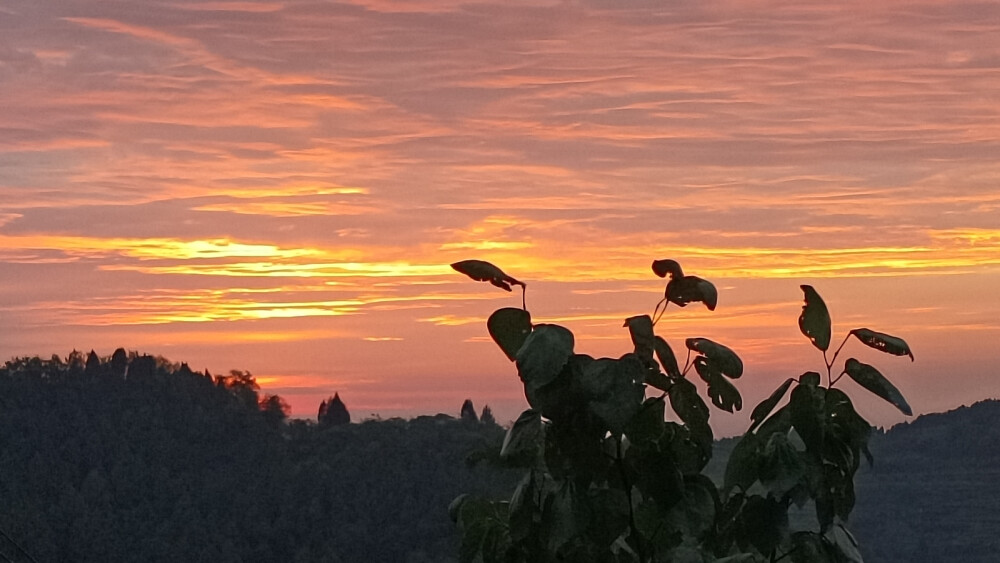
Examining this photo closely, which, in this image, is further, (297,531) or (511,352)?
(297,531)

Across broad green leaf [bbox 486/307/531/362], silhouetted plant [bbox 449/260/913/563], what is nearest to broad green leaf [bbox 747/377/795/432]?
silhouetted plant [bbox 449/260/913/563]

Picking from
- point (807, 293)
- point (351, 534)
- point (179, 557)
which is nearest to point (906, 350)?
point (807, 293)

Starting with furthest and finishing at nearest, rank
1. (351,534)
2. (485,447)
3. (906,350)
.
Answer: (351,534) → (485,447) → (906,350)

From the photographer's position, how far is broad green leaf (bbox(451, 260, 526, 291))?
3.58 m

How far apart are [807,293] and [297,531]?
643 ft

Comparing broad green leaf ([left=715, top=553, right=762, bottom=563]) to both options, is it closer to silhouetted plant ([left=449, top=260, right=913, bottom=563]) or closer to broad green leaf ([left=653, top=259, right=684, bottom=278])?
silhouetted plant ([left=449, top=260, right=913, bottom=563])

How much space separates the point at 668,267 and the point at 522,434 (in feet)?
1.93

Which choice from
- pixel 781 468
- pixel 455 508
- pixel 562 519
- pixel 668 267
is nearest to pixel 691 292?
pixel 668 267

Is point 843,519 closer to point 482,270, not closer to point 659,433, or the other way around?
point 659,433

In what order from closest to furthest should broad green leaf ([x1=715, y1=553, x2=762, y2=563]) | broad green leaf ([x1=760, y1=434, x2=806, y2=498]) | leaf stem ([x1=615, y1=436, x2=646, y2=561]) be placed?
broad green leaf ([x1=715, y1=553, x2=762, y2=563]), broad green leaf ([x1=760, y1=434, x2=806, y2=498]), leaf stem ([x1=615, y1=436, x2=646, y2=561])

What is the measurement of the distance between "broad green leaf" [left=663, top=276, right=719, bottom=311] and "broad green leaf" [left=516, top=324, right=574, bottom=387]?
477 mm

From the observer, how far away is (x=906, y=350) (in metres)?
3.50

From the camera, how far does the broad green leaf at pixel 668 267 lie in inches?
143

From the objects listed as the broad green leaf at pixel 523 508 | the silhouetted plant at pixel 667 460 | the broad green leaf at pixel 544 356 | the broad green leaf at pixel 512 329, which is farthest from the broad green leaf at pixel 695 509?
the broad green leaf at pixel 544 356
